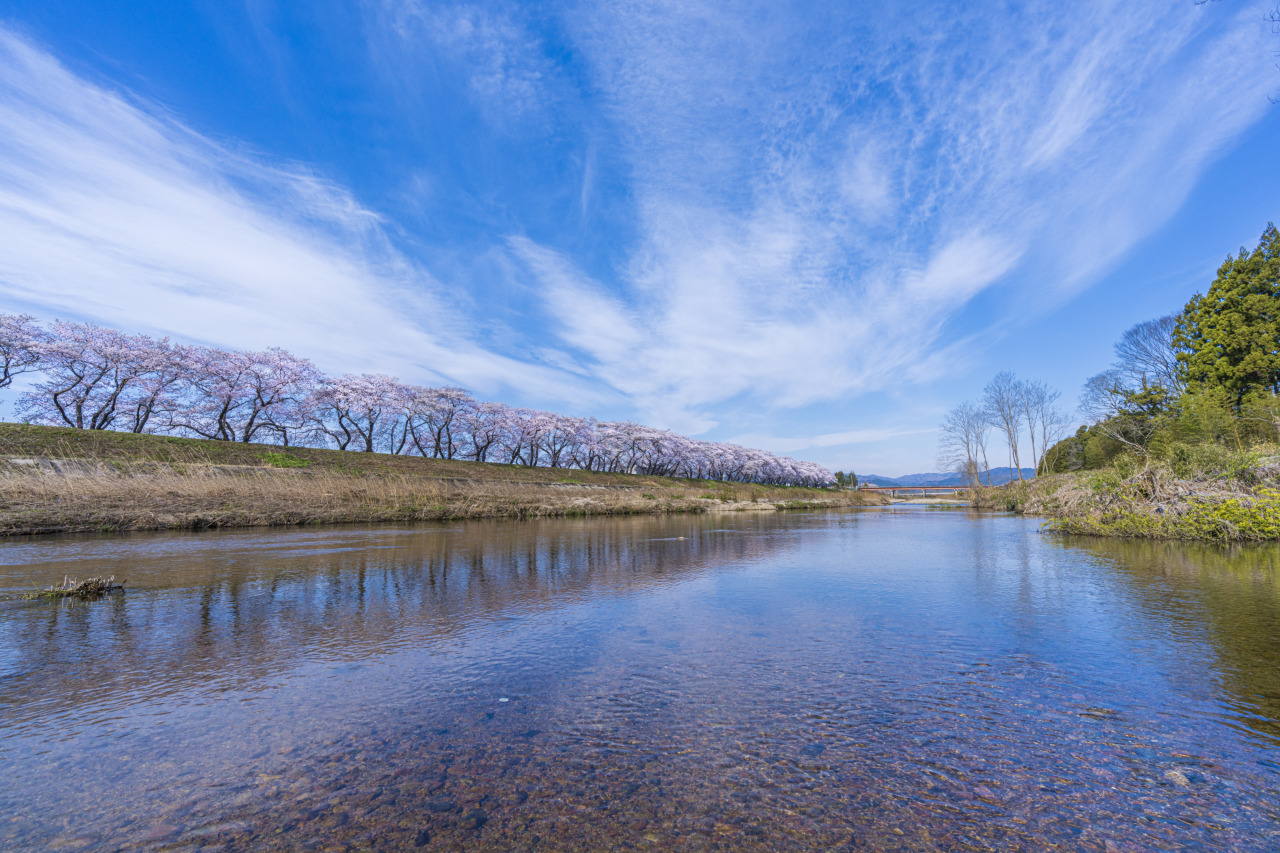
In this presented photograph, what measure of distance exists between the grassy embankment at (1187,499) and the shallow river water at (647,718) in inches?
163

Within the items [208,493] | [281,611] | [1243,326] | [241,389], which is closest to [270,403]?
[241,389]

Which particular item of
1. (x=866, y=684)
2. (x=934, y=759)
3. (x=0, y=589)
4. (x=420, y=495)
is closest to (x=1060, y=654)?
(x=866, y=684)

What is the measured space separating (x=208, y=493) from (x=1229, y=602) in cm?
2426

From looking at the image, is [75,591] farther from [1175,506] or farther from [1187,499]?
[1187,499]

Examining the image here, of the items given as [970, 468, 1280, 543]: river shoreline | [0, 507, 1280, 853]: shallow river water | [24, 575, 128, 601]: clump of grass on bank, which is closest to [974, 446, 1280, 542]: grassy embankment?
[970, 468, 1280, 543]: river shoreline

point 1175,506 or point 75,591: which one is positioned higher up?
point 1175,506

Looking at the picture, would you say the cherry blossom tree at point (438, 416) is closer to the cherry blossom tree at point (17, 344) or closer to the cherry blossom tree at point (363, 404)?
the cherry blossom tree at point (363, 404)

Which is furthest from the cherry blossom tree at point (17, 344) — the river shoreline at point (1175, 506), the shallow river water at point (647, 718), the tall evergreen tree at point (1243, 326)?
the tall evergreen tree at point (1243, 326)

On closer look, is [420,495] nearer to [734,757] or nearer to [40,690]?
[40,690]

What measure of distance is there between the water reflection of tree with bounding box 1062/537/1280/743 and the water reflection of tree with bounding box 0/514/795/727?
5.96m

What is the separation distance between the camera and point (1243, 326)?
1040 inches

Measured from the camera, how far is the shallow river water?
84.7 inches

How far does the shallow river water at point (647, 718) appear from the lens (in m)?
2.15

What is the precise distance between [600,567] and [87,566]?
9.15 meters
